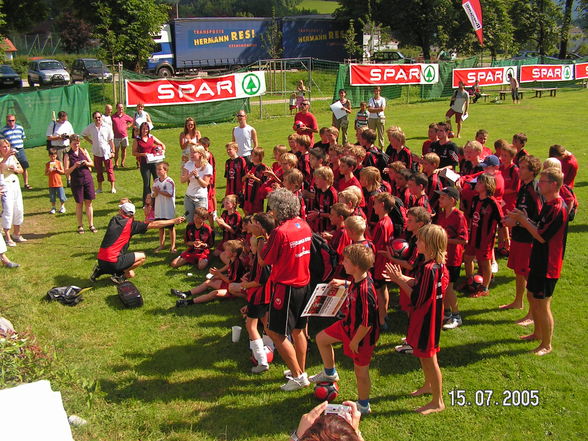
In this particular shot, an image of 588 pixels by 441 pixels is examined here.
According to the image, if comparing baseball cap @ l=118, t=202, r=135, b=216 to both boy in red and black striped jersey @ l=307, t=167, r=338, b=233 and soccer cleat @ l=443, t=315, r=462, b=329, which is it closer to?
boy in red and black striped jersey @ l=307, t=167, r=338, b=233

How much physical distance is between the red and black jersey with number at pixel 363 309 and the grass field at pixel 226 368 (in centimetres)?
89

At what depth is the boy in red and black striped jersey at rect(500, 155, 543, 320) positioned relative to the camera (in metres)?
6.28

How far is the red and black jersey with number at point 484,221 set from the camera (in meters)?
6.88

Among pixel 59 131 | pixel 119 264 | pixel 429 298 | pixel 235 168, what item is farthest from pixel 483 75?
pixel 429 298

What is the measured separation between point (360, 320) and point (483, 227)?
121 inches

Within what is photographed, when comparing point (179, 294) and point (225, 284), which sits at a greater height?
point (225, 284)

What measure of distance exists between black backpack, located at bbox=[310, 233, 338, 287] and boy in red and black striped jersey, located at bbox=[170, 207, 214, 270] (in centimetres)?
324

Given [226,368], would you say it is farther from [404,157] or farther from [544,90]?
[544,90]

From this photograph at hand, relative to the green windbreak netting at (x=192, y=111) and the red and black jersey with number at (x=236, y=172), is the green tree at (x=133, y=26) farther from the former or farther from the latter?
the red and black jersey with number at (x=236, y=172)

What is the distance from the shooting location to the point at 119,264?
8.18 meters

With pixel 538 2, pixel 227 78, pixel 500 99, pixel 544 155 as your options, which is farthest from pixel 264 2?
pixel 544 155

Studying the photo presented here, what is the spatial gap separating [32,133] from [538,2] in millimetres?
52346

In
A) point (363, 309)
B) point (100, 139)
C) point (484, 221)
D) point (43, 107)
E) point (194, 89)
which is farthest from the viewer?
point (194, 89)

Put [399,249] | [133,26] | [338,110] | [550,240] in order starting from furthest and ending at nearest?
[133,26]
[338,110]
[399,249]
[550,240]
